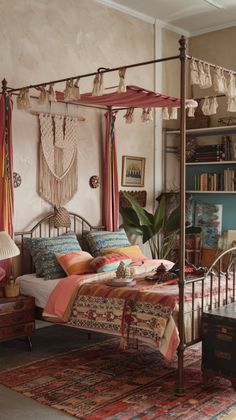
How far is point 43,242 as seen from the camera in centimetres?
554

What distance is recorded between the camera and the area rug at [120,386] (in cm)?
368

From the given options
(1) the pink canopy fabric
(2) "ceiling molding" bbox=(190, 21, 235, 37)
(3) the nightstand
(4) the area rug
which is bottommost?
(4) the area rug

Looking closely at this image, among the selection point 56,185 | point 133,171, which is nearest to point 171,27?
point 133,171

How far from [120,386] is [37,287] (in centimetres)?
146

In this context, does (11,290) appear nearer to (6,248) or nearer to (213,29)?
(6,248)

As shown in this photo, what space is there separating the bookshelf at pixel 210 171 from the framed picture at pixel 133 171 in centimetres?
55

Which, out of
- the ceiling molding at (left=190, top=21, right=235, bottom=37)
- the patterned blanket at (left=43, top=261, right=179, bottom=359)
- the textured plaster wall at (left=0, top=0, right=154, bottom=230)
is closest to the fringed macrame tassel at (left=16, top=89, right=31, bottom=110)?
the textured plaster wall at (left=0, top=0, right=154, bottom=230)

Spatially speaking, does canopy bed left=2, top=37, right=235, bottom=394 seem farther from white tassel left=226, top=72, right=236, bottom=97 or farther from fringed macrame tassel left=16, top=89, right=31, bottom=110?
white tassel left=226, top=72, right=236, bottom=97

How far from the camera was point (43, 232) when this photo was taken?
19.6ft

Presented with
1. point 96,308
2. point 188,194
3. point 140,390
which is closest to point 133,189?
point 188,194

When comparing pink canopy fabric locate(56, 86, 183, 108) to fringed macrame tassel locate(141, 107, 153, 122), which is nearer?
pink canopy fabric locate(56, 86, 183, 108)

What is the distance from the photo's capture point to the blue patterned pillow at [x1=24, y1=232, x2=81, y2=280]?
211 inches

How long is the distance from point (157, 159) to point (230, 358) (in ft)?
13.5

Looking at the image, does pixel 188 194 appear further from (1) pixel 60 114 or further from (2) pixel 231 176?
(1) pixel 60 114
